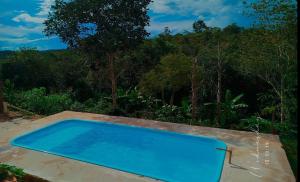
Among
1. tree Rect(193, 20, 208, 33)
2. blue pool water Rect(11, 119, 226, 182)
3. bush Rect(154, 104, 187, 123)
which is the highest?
tree Rect(193, 20, 208, 33)

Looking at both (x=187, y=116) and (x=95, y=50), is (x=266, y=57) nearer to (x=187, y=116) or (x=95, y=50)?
(x=187, y=116)

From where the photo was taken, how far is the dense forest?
7695 millimetres

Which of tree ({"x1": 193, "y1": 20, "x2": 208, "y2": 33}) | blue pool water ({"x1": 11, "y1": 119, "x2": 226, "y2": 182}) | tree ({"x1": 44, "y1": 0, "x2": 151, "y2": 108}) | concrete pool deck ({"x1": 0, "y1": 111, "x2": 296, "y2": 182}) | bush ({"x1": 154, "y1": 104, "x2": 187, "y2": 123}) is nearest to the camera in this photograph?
concrete pool deck ({"x1": 0, "y1": 111, "x2": 296, "y2": 182})

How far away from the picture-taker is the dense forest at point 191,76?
25.2 ft

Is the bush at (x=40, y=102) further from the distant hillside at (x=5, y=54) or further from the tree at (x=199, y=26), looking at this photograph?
the tree at (x=199, y=26)

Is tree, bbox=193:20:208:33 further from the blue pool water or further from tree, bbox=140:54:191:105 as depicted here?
the blue pool water

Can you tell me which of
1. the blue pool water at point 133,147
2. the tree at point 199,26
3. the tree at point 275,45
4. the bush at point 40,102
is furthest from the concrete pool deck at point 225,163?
the tree at point 199,26

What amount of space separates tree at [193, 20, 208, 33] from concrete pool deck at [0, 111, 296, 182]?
5935 millimetres

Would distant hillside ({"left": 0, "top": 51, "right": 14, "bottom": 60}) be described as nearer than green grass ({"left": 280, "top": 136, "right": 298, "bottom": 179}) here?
No

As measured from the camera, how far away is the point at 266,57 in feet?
27.3

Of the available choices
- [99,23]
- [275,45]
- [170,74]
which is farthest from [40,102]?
[275,45]

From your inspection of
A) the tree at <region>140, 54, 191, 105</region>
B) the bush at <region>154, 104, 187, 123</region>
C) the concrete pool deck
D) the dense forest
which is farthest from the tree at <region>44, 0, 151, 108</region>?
the concrete pool deck

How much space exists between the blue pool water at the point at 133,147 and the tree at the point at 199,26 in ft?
20.9

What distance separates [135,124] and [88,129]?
162cm
